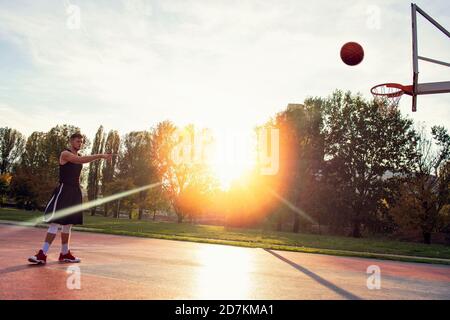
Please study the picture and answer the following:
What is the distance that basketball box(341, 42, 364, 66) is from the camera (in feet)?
35.7

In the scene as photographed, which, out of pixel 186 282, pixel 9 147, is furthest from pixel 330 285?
pixel 9 147

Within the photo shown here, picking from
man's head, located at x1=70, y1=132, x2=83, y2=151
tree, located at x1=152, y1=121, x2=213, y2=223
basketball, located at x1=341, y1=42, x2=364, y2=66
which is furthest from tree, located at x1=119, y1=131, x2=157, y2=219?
man's head, located at x1=70, y1=132, x2=83, y2=151

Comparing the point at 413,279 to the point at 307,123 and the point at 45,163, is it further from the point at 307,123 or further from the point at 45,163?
the point at 45,163

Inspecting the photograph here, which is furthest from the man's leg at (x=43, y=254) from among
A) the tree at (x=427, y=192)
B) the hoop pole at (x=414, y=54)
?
the tree at (x=427, y=192)

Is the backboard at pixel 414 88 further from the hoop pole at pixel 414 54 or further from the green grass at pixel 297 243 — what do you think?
the green grass at pixel 297 243

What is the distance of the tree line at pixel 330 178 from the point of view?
3625cm

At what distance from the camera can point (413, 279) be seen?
7.78 m

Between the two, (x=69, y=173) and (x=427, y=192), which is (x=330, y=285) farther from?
(x=427, y=192)

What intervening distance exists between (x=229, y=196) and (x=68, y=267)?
122ft

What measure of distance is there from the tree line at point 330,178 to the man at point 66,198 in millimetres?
31824

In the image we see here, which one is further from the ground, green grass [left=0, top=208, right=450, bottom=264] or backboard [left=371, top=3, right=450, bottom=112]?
backboard [left=371, top=3, right=450, bottom=112]

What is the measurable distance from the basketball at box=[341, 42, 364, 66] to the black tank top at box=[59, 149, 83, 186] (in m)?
7.96

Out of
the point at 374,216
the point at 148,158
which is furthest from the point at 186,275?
the point at 148,158

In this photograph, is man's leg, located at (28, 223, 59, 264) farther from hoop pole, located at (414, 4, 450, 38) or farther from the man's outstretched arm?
hoop pole, located at (414, 4, 450, 38)
